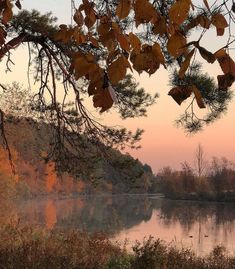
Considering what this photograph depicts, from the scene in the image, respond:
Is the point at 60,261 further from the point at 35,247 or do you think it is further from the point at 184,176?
the point at 184,176

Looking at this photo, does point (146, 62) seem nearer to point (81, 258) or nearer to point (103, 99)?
point (103, 99)

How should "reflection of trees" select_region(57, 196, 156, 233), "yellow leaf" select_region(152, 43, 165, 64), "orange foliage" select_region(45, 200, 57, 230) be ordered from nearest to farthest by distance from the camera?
"yellow leaf" select_region(152, 43, 165, 64)
"reflection of trees" select_region(57, 196, 156, 233)
"orange foliage" select_region(45, 200, 57, 230)

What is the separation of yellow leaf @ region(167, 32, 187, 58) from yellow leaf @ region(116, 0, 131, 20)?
6.2 inches

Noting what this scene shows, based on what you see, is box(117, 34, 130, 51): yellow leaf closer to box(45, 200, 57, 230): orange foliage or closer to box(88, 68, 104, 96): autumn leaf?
box(88, 68, 104, 96): autumn leaf

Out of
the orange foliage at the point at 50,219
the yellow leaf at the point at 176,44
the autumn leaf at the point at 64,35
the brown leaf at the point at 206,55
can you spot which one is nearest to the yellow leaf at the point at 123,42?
the yellow leaf at the point at 176,44

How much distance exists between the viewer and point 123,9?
1.36 metres

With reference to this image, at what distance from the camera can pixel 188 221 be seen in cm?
3684

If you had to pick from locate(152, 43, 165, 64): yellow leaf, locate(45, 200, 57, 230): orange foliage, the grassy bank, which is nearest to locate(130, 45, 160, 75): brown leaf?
locate(152, 43, 165, 64): yellow leaf

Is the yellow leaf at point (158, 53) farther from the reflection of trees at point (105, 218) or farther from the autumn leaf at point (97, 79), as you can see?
the reflection of trees at point (105, 218)

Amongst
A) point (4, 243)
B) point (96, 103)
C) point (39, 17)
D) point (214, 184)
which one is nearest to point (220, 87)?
point (96, 103)

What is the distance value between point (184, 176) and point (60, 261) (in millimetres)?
66227

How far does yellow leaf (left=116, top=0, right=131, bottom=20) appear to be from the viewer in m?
1.34

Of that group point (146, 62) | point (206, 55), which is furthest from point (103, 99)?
point (206, 55)

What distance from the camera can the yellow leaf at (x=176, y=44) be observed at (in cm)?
140
